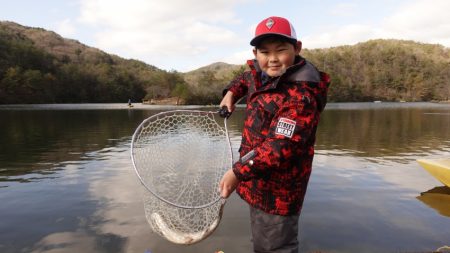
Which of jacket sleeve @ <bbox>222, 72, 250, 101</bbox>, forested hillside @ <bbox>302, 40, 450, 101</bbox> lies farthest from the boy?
forested hillside @ <bbox>302, 40, 450, 101</bbox>

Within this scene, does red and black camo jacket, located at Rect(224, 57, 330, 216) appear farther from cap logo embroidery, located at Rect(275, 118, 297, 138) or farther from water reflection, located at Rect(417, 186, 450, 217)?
water reflection, located at Rect(417, 186, 450, 217)

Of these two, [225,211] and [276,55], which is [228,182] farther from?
[225,211]

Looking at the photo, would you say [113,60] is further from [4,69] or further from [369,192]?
[369,192]

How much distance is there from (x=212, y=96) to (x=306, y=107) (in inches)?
4306

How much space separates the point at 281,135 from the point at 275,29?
718mm

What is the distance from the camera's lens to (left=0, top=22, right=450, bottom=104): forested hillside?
347 ft

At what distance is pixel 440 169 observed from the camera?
1020cm

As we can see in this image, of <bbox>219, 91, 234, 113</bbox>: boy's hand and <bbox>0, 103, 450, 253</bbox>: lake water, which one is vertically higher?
<bbox>219, 91, 234, 113</bbox>: boy's hand

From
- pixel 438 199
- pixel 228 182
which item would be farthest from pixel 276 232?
pixel 438 199

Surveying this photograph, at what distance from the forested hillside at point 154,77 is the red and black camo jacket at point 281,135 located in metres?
103

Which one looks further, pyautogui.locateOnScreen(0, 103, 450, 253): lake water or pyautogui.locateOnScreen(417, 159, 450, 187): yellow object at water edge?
pyautogui.locateOnScreen(417, 159, 450, 187): yellow object at water edge

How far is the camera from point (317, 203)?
340 inches

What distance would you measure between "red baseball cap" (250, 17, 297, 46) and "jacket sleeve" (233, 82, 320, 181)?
457mm

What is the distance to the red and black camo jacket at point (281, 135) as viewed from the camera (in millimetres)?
2158
